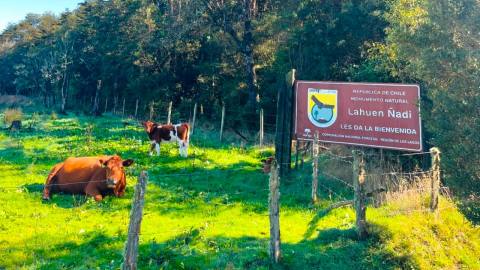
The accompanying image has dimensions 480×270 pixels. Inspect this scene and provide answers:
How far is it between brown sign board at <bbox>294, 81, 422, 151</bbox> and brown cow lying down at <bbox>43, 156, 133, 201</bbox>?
22.4ft

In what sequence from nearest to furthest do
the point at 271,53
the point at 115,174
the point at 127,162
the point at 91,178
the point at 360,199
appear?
the point at 360,199, the point at 115,174, the point at 91,178, the point at 127,162, the point at 271,53

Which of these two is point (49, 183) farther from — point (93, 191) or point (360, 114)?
point (360, 114)

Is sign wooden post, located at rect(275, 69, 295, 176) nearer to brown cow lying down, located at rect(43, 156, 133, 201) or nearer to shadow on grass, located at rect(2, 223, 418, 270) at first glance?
brown cow lying down, located at rect(43, 156, 133, 201)

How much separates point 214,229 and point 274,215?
Result: 2.28 meters

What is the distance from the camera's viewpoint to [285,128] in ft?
56.3

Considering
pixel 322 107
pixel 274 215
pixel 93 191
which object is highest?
pixel 322 107

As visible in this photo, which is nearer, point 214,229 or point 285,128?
point 214,229

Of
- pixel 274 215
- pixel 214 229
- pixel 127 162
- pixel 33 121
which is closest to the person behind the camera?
pixel 274 215

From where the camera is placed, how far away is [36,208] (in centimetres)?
1182

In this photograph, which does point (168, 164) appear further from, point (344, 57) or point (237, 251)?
point (344, 57)

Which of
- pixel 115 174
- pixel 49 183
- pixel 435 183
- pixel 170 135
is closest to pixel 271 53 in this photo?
pixel 170 135

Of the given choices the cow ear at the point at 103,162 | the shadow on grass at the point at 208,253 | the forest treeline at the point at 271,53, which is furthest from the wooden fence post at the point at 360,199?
the cow ear at the point at 103,162

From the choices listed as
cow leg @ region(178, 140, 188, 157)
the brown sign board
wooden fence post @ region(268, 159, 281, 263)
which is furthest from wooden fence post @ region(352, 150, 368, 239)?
cow leg @ region(178, 140, 188, 157)

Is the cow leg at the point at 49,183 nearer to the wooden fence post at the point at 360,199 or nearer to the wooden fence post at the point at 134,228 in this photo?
the wooden fence post at the point at 134,228
